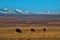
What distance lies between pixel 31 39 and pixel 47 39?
5.73 ft

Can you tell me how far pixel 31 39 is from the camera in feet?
88.8

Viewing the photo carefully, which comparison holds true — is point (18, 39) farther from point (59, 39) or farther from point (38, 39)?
point (59, 39)

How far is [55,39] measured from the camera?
2658 centimetres

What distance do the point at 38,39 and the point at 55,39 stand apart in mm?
1839

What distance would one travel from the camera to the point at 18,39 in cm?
2628

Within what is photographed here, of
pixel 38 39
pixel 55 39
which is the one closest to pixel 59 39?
pixel 55 39

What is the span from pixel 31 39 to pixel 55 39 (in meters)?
2.54

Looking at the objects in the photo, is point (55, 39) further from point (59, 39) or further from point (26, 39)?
point (26, 39)

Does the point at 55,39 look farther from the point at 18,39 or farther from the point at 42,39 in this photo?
the point at 18,39

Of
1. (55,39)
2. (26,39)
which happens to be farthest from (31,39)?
(55,39)

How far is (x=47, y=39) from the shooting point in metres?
26.5

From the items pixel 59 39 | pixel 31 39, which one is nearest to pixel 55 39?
pixel 59 39

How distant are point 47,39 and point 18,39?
301 cm

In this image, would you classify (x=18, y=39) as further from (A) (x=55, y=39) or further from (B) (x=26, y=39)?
(A) (x=55, y=39)
